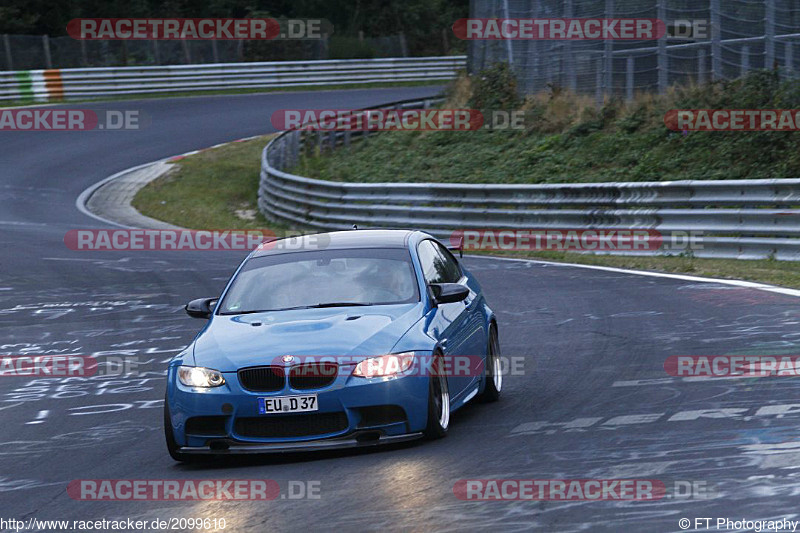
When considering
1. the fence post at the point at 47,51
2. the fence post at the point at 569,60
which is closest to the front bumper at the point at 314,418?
the fence post at the point at 569,60

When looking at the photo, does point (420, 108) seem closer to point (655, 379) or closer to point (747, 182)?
point (747, 182)

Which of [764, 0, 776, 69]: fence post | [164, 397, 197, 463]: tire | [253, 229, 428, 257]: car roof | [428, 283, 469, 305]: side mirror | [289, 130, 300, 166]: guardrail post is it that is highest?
[764, 0, 776, 69]: fence post

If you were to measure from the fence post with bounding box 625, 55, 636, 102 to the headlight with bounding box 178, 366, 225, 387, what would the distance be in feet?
65.9

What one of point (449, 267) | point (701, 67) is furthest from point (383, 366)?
point (701, 67)

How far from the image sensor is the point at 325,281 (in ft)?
30.4

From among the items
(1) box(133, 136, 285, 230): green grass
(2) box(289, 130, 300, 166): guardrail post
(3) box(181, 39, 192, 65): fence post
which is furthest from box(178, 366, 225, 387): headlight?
(3) box(181, 39, 192, 65): fence post

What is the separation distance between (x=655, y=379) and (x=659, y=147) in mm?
15785

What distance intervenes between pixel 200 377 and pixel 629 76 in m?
20.4

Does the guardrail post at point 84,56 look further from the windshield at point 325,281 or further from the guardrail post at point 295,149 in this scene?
the windshield at point 325,281

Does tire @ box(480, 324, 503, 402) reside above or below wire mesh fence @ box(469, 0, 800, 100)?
below

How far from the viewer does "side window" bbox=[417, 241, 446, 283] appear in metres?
9.53

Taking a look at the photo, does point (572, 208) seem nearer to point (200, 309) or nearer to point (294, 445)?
point (200, 309)

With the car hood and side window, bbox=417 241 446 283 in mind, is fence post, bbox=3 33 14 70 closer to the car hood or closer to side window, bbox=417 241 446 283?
side window, bbox=417 241 446 283

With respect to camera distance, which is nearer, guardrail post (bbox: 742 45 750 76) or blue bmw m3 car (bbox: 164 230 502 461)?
blue bmw m3 car (bbox: 164 230 502 461)
